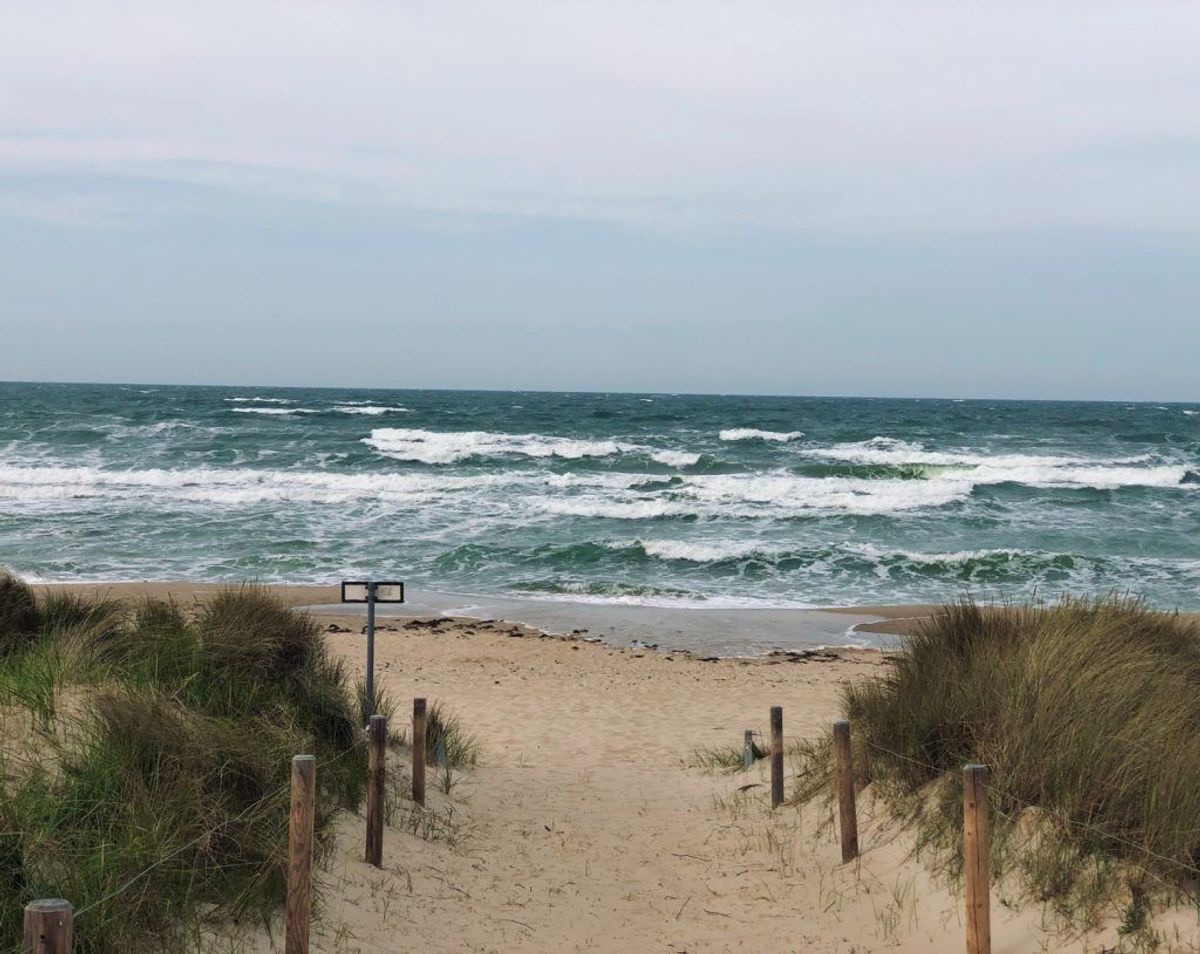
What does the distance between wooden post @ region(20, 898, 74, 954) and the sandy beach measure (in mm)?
1835

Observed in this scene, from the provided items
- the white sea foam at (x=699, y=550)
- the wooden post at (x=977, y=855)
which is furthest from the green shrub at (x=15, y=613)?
the white sea foam at (x=699, y=550)

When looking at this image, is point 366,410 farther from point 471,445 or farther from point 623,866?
point 623,866

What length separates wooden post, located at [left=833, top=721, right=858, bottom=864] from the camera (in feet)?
22.1

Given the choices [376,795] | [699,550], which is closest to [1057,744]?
[376,795]

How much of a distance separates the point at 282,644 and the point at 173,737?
2.18 meters

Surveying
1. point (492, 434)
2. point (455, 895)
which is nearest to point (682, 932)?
point (455, 895)

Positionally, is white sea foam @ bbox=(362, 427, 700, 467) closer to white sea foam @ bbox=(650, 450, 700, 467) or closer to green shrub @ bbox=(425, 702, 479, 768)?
white sea foam @ bbox=(650, 450, 700, 467)

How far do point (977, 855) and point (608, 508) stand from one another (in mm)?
24303

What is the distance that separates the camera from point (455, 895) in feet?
20.9

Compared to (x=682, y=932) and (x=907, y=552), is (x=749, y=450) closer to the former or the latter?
(x=907, y=552)

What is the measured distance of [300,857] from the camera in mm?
4602

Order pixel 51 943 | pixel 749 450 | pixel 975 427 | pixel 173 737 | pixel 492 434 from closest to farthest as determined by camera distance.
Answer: pixel 51 943
pixel 173 737
pixel 749 450
pixel 492 434
pixel 975 427

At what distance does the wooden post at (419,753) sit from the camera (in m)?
7.48

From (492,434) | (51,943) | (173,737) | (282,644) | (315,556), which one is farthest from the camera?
(492,434)
